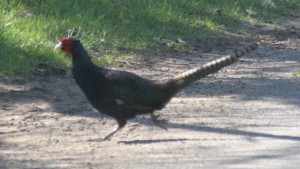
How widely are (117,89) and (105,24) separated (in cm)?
661

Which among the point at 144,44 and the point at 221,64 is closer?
the point at 221,64

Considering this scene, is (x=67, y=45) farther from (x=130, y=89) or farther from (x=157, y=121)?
(x=157, y=121)

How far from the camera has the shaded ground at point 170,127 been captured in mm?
7234

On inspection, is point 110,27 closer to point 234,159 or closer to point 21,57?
point 21,57

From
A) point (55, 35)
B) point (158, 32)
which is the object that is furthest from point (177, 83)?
point (158, 32)

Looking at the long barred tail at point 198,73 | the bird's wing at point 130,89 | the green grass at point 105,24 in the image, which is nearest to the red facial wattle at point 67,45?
the bird's wing at point 130,89

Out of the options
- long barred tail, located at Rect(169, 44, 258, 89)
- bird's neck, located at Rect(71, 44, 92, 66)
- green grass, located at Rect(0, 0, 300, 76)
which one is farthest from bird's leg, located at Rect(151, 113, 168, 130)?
green grass, located at Rect(0, 0, 300, 76)

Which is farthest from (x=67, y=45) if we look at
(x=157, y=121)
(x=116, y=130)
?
(x=157, y=121)

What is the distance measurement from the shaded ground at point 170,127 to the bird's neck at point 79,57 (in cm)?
73

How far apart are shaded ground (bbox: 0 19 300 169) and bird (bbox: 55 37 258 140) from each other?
310 mm

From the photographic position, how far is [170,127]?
853 centimetres

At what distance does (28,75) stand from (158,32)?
4639 millimetres

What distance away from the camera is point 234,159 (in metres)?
7.31

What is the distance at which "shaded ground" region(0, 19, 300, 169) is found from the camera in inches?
285
